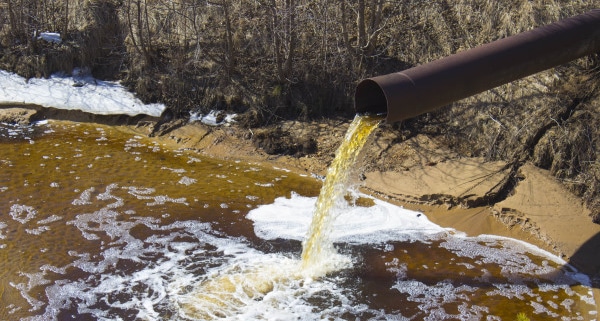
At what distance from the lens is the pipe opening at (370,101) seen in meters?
6.61

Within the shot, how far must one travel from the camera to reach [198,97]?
10617 millimetres

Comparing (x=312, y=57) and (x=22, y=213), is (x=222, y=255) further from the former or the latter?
(x=312, y=57)

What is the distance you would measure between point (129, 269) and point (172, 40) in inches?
220

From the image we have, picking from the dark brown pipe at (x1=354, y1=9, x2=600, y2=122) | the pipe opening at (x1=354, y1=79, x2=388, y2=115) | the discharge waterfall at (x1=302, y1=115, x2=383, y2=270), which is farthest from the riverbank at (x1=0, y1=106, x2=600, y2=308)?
the pipe opening at (x1=354, y1=79, x2=388, y2=115)

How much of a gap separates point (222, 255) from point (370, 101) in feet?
7.93

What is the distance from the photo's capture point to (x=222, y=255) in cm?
701

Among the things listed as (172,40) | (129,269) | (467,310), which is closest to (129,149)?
(172,40)

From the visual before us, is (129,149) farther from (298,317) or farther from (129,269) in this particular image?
(298,317)

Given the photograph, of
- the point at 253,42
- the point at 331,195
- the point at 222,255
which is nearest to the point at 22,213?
the point at 222,255

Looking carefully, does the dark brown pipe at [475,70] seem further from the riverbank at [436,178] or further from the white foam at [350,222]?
the riverbank at [436,178]

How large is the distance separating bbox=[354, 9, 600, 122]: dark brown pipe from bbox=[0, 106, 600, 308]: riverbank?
6.20 ft

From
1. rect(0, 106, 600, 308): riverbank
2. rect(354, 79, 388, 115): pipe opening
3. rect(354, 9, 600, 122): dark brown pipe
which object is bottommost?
rect(0, 106, 600, 308): riverbank

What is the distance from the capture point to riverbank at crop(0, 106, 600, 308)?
7605 mm

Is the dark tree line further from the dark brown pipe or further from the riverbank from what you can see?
the dark brown pipe
